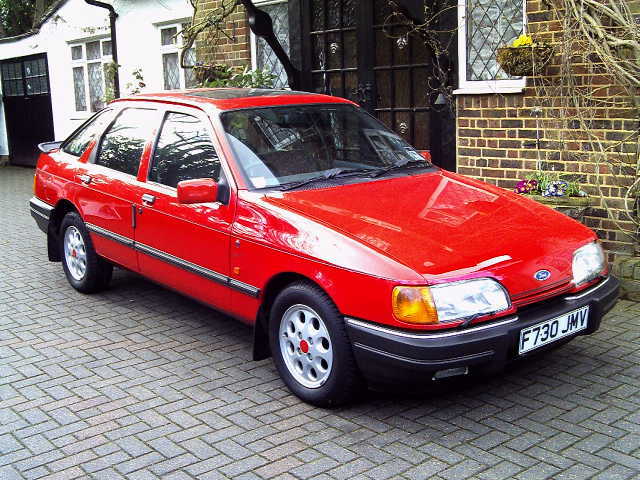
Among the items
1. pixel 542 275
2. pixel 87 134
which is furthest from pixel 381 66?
pixel 542 275

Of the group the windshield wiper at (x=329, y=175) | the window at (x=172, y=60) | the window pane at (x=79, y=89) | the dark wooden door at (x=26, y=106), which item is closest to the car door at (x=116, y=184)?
the windshield wiper at (x=329, y=175)

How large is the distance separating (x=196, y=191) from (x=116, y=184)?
1.49 m

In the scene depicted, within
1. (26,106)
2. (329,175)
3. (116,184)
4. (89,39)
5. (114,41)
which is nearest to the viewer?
(329,175)

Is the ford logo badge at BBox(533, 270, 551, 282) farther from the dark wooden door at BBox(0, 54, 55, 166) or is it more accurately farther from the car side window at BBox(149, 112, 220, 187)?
the dark wooden door at BBox(0, 54, 55, 166)

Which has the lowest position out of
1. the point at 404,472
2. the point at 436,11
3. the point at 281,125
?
the point at 404,472

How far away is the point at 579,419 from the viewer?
161 inches

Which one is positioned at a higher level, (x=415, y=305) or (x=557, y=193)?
(x=557, y=193)

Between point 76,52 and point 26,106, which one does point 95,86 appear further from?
point 26,106

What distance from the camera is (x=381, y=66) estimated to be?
30.2 feet

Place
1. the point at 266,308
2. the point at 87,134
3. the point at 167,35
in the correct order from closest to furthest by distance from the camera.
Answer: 1. the point at 266,308
2. the point at 87,134
3. the point at 167,35

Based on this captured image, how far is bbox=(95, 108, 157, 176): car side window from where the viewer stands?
5812 mm

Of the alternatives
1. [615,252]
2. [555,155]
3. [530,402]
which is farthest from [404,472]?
[555,155]

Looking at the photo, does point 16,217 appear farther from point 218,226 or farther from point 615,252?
point 615,252

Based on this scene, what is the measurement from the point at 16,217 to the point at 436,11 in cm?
679
